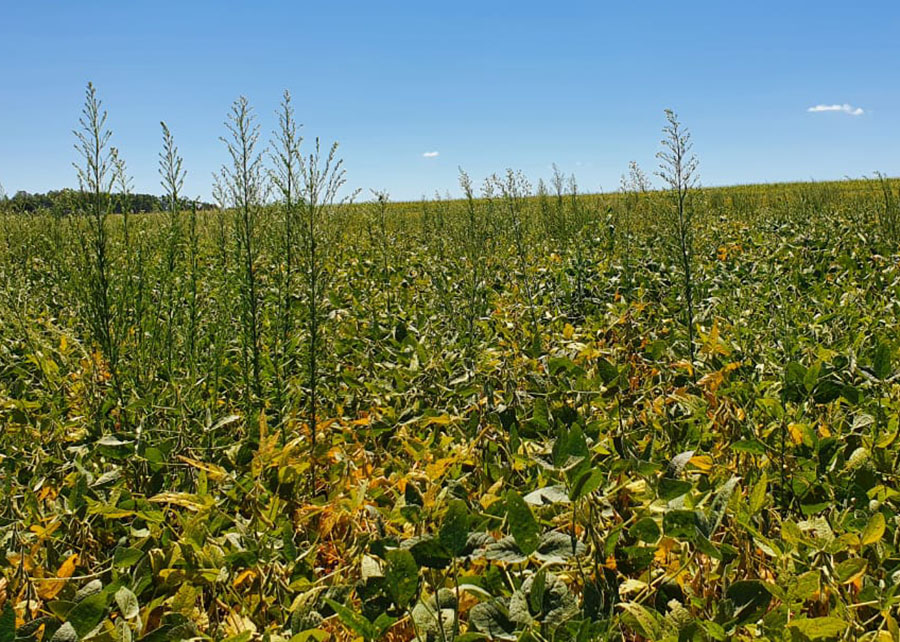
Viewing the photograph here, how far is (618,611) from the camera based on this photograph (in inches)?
50.9

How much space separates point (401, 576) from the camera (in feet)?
3.71

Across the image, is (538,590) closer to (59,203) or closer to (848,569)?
(848,569)

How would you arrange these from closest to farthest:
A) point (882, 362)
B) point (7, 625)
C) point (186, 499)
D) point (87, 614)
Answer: point (7, 625)
point (87, 614)
point (186, 499)
point (882, 362)

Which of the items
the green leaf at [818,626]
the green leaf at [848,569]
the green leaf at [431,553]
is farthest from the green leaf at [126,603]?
the green leaf at [848,569]

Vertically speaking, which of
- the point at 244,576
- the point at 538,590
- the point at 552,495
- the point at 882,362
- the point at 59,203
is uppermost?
the point at 59,203

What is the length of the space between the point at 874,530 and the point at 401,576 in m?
0.92

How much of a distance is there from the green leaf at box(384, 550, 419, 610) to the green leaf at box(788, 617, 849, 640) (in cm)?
62

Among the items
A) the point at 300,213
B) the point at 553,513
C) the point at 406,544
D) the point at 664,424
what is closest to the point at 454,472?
the point at 553,513

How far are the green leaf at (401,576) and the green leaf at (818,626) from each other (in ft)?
2.05

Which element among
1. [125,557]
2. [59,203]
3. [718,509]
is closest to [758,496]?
[718,509]

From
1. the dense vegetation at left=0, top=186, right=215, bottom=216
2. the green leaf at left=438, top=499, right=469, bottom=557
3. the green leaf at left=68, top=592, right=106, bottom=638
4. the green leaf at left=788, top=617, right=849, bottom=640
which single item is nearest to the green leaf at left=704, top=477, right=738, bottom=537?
the green leaf at left=788, top=617, right=849, bottom=640

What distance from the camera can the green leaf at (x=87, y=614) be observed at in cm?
106

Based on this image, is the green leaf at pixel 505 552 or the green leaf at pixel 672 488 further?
the green leaf at pixel 672 488

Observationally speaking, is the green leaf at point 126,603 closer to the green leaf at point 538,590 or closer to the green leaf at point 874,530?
the green leaf at point 538,590
